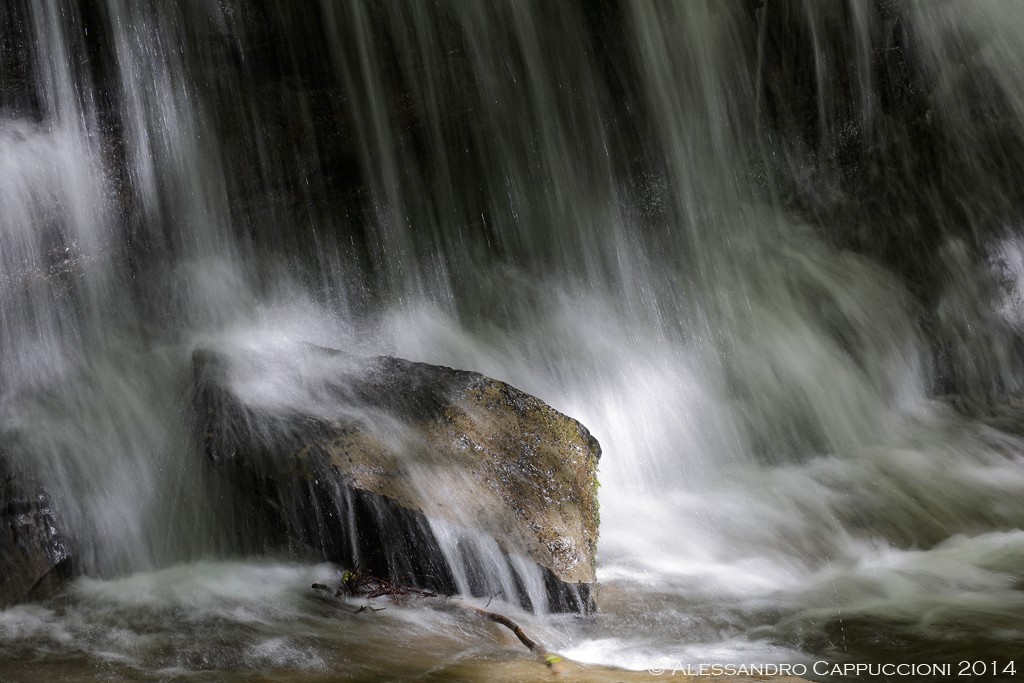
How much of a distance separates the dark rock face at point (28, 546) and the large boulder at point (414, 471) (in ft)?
2.82

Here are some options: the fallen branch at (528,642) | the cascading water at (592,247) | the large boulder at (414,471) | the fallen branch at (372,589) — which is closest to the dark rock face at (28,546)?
the cascading water at (592,247)

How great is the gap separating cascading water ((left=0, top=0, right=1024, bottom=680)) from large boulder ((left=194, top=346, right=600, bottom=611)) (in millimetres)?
380

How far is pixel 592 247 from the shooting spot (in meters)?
8.38

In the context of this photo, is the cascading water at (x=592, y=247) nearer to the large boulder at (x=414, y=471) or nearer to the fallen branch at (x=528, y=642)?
the large boulder at (x=414, y=471)

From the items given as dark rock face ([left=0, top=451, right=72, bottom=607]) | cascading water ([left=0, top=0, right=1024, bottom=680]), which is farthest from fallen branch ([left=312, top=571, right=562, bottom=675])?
dark rock face ([left=0, top=451, right=72, bottom=607])

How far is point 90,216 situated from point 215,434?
3311 millimetres

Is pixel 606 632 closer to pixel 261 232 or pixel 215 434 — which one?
pixel 215 434

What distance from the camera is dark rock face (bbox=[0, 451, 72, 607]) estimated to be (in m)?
4.34

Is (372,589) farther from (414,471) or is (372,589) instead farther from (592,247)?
(592,247)

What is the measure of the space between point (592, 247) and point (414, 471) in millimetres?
4245

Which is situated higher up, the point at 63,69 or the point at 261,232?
the point at 63,69

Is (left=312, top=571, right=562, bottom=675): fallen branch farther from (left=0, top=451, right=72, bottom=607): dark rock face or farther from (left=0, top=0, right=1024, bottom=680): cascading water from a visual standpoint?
(left=0, top=451, right=72, bottom=607): dark rock face

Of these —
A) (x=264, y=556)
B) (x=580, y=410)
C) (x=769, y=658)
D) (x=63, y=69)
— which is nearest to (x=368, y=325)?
(x=580, y=410)

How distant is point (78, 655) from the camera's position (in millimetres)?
3580
